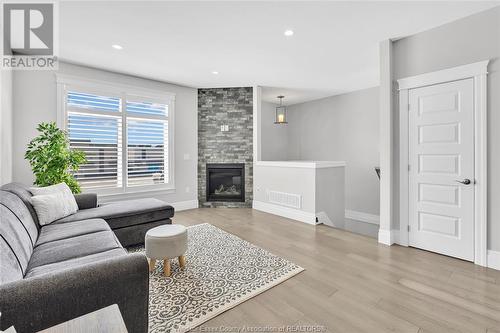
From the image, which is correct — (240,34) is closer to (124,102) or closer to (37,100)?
(124,102)

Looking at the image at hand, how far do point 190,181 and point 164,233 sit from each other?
3260mm

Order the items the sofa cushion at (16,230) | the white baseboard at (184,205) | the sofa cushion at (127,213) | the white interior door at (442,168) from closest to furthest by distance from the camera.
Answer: the sofa cushion at (16,230) < the white interior door at (442,168) < the sofa cushion at (127,213) < the white baseboard at (184,205)

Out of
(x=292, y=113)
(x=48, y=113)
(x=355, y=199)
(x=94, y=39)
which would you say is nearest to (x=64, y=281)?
(x=94, y=39)

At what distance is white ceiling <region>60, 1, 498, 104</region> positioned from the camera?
252cm

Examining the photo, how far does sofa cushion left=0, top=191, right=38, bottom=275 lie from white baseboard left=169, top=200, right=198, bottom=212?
3118mm

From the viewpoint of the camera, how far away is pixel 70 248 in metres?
1.94

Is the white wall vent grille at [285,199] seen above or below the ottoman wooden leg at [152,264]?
above

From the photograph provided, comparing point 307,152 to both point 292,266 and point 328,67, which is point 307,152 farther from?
point 292,266

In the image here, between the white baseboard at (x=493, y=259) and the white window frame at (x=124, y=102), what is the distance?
519cm

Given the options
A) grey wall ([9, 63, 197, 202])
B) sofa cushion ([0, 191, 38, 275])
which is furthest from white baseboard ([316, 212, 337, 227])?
sofa cushion ([0, 191, 38, 275])

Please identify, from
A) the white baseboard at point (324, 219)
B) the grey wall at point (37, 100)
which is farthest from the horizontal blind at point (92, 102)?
the white baseboard at point (324, 219)

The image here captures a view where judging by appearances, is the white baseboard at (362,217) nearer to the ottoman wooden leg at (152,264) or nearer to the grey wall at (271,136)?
the grey wall at (271,136)

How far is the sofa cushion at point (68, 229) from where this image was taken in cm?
220

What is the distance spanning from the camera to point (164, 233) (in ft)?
7.93
